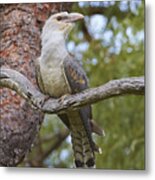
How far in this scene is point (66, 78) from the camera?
8.15ft

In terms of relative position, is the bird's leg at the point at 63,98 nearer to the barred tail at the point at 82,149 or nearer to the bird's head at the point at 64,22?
the barred tail at the point at 82,149

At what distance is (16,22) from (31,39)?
111mm

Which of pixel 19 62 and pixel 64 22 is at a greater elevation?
pixel 64 22

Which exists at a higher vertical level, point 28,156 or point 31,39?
point 31,39

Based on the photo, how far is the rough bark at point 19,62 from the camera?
2.56 metres

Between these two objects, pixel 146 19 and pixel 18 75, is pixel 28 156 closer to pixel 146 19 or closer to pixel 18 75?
pixel 18 75

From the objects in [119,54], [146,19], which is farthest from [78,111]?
[146,19]

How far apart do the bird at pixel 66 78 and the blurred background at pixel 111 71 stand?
0.10 ft

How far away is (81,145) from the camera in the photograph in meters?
2.50

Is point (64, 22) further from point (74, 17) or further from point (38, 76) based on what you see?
point (38, 76)

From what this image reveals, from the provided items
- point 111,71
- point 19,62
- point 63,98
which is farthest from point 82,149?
point 19,62

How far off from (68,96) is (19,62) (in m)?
0.29

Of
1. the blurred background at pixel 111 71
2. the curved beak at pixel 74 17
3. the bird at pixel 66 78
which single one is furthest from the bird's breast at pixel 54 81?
the curved beak at pixel 74 17

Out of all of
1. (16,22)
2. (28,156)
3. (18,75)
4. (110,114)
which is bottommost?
(28,156)
